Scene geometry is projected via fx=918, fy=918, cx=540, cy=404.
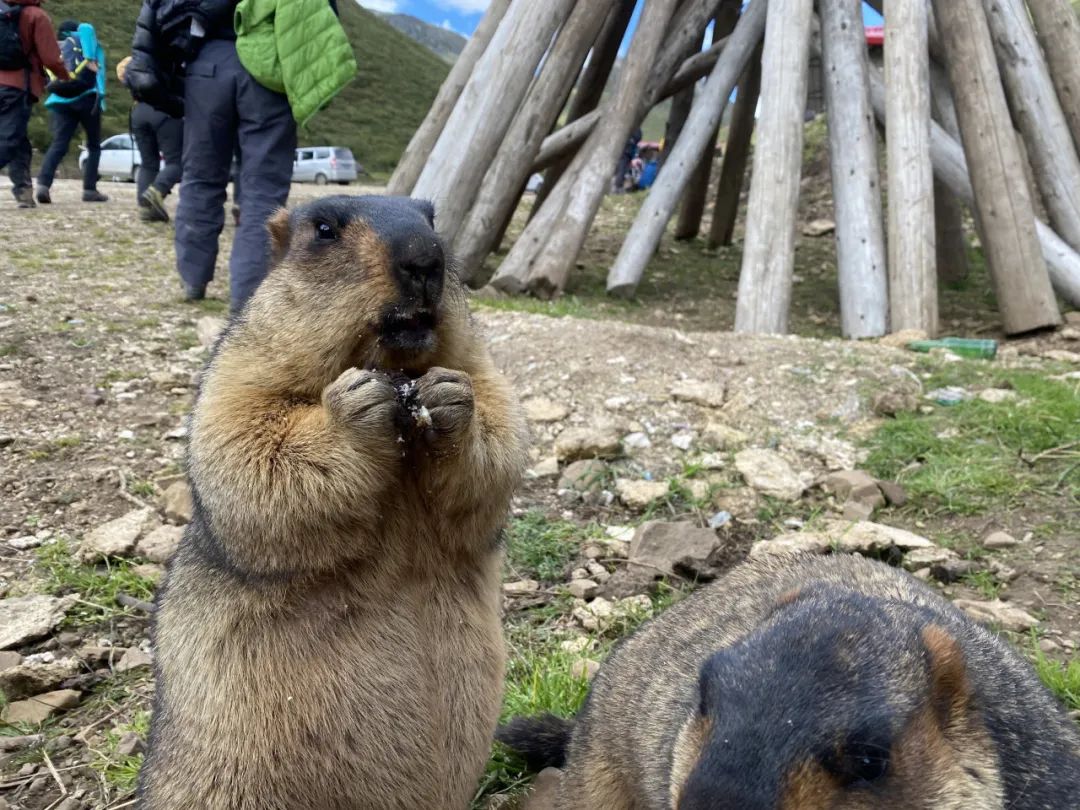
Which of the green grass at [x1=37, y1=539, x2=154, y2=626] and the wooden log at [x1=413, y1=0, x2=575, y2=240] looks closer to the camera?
the green grass at [x1=37, y1=539, x2=154, y2=626]

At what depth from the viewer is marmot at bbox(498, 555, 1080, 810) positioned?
A: 1.72 m

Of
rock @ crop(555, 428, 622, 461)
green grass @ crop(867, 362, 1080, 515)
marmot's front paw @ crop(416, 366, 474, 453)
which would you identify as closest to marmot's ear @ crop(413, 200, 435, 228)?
marmot's front paw @ crop(416, 366, 474, 453)

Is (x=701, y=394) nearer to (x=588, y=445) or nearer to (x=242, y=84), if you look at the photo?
(x=588, y=445)

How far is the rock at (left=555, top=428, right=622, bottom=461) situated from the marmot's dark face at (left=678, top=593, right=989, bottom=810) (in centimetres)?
293

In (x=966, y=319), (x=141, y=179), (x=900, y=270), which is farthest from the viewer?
(x=141, y=179)

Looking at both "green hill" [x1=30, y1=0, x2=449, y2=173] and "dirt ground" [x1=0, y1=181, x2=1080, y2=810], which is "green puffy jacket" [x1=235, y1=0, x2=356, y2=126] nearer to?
"dirt ground" [x1=0, y1=181, x2=1080, y2=810]

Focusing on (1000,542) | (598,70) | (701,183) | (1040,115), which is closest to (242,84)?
(598,70)

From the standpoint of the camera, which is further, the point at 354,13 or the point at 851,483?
the point at 354,13

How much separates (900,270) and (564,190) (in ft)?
10.8

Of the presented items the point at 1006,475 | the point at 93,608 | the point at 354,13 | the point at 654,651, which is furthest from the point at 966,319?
the point at 354,13

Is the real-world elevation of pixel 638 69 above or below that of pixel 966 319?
above

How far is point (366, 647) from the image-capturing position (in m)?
2.36

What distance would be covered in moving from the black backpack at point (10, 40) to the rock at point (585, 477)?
10.2 meters

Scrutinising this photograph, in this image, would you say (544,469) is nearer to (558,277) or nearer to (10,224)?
(558,277)
